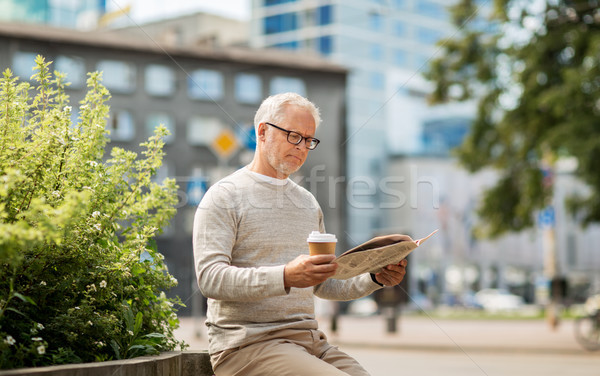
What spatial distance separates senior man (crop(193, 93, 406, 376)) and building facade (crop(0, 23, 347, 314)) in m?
36.4

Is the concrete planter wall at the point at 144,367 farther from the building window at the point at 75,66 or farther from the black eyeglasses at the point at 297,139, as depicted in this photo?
the building window at the point at 75,66

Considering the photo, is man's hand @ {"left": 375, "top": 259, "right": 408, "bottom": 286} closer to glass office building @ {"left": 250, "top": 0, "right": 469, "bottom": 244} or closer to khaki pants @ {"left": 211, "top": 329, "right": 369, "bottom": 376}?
khaki pants @ {"left": 211, "top": 329, "right": 369, "bottom": 376}

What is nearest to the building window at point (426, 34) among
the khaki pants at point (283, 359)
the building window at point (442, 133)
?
the building window at point (442, 133)

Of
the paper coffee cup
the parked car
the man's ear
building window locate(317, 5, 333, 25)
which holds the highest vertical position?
building window locate(317, 5, 333, 25)

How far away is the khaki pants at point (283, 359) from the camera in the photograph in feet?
8.93

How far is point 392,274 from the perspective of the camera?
3.12m

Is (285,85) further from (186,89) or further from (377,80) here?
(377,80)

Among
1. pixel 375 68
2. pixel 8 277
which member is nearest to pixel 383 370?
pixel 8 277

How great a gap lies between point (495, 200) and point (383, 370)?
6.63m

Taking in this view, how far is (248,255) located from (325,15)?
61.3m

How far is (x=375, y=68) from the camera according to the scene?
6512 centimetres

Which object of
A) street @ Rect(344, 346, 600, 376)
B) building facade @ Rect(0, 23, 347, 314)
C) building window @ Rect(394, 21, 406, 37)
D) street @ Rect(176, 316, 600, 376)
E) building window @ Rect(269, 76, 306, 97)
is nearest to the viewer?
street @ Rect(344, 346, 600, 376)

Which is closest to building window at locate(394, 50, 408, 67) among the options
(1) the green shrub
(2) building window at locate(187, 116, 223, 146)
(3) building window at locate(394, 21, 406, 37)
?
(3) building window at locate(394, 21, 406, 37)

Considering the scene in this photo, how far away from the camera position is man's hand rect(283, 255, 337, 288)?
8.43 feet
